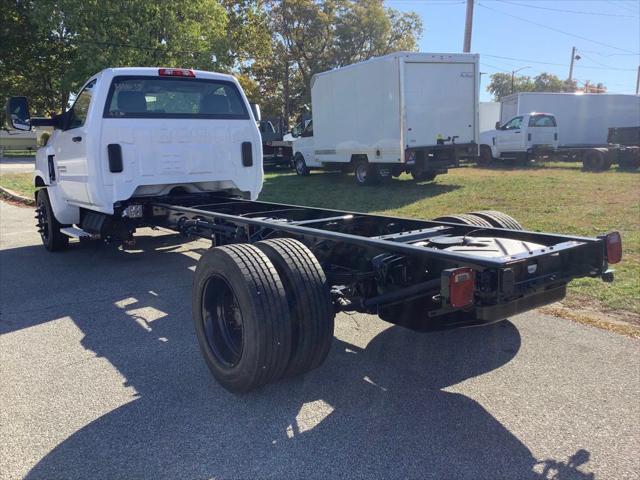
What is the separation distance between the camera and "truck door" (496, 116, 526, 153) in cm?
2044

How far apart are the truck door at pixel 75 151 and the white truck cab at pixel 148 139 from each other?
0.01 meters

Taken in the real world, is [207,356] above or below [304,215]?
below

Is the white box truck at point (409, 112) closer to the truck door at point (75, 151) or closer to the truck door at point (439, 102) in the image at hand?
the truck door at point (439, 102)

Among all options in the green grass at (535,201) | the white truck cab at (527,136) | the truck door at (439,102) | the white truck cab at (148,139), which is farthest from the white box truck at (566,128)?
the white truck cab at (148,139)

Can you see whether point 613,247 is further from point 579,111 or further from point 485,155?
point 579,111

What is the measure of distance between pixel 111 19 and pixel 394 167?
13.5 m

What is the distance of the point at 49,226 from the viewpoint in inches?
300

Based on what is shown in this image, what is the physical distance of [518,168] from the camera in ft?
63.8

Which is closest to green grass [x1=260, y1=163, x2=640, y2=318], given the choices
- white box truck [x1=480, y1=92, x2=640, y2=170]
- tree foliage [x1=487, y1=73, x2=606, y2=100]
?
white box truck [x1=480, y1=92, x2=640, y2=170]

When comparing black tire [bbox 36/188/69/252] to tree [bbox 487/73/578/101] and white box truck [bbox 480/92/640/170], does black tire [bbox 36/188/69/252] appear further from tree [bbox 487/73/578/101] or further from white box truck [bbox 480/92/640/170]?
tree [bbox 487/73/578/101]

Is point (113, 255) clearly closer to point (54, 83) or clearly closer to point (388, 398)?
point (388, 398)

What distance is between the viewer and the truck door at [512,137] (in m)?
20.4

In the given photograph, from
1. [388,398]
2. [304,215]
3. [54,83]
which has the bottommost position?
[388,398]

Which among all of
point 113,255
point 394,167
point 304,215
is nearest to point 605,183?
point 394,167
